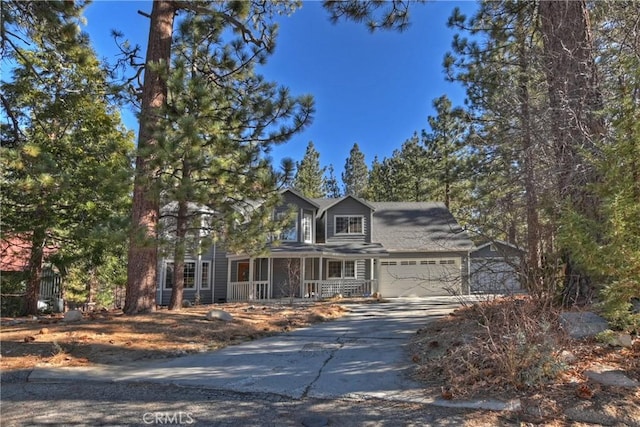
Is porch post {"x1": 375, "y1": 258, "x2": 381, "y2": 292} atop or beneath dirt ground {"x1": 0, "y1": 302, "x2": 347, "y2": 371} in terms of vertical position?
atop

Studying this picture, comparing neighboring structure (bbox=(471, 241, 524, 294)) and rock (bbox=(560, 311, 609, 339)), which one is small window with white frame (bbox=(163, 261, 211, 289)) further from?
rock (bbox=(560, 311, 609, 339))

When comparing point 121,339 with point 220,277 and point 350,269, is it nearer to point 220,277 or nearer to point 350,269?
point 220,277

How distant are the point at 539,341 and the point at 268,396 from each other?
114 inches

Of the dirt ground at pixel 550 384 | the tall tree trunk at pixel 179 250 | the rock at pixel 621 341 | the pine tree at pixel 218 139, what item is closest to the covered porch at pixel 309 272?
the tall tree trunk at pixel 179 250

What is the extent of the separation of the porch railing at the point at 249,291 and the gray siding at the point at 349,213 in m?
4.58

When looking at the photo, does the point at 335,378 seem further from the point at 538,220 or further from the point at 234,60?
the point at 234,60

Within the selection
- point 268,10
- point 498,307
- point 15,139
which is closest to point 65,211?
point 15,139

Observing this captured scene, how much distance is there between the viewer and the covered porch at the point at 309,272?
21375 millimetres

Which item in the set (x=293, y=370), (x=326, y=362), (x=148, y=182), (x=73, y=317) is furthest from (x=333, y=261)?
(x=293, y=370)

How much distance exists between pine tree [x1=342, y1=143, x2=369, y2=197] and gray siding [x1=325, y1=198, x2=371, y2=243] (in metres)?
27.0

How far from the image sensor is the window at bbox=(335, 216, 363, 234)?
24125mm

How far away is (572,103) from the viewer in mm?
6754

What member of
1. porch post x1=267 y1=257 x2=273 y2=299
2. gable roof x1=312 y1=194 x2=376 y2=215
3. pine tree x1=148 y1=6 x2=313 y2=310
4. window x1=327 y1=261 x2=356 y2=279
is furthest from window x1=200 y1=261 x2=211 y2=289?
pine tree x1=148 y1=6 x2=313 y2=310

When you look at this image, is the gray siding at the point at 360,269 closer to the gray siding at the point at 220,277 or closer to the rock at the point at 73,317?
the gray siding at the point at 220,277
